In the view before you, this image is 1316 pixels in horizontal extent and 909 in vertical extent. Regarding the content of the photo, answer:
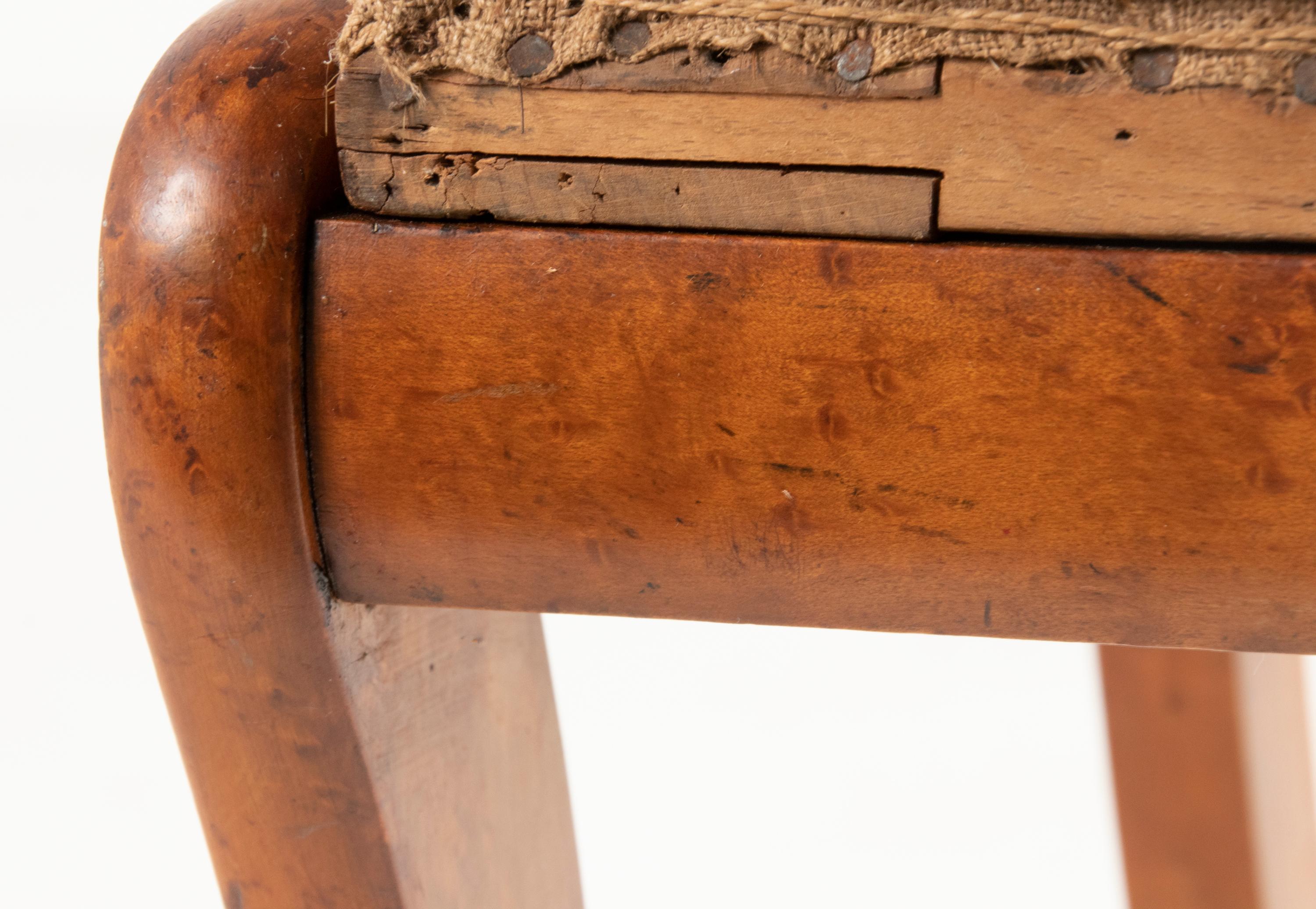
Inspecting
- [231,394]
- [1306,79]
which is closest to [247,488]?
[231,394]

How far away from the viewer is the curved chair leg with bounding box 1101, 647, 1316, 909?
991mm

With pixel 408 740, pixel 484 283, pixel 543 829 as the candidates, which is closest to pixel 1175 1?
A: pixel 484 283

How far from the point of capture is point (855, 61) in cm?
41

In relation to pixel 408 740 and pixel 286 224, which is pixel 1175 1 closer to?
pixel 286 224

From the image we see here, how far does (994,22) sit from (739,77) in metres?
0.08

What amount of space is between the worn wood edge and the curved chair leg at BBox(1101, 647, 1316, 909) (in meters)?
0.68

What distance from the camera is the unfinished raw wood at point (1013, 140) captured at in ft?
1.29

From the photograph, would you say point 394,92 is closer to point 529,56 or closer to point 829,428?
point 529,56

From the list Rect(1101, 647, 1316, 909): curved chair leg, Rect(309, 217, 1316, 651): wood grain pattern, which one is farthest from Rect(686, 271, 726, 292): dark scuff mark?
Rect(1101, 647, 1316, 909): curved chair leg

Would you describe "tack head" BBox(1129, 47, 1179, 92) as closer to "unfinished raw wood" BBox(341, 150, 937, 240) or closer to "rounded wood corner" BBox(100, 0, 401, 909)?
"unfinished raw wood" BBox(341, 150, 937, 240)

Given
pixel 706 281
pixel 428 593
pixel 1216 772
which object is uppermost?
pixel 706 281

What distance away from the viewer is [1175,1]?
395 millimetres

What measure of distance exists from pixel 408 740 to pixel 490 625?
0.46 ft

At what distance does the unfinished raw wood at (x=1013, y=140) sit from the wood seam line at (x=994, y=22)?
0.01 metres
